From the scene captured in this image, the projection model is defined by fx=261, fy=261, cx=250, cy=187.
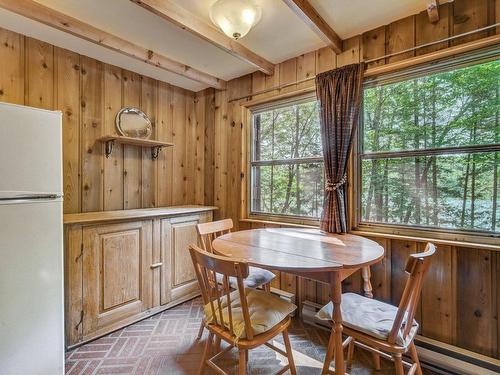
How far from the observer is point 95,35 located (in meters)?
2.02

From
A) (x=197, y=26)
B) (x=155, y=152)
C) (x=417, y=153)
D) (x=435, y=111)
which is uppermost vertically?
(x=197, y=26)

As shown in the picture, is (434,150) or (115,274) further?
(115,274)

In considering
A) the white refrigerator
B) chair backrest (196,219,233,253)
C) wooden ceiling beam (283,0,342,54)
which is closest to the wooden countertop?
the white refrigerator

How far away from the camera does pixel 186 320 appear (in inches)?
93.0

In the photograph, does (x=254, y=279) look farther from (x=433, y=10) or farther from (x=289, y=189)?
(x=433, y=10)

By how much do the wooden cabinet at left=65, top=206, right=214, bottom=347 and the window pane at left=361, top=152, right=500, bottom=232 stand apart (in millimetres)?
1761

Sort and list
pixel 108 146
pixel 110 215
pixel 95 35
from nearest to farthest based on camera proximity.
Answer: pixel 95 35
pixel 110 215
pixel 108 146

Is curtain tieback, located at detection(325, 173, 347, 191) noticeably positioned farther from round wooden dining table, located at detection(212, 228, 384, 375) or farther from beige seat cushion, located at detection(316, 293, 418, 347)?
beige seat cushion, located at detection(316, 293, 418, 347)

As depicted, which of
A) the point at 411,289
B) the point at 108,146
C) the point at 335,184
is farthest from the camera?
the point at 108,146

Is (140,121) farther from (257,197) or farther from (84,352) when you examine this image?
(84,352)

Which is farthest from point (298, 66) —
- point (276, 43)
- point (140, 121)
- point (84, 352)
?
point (84, 352)

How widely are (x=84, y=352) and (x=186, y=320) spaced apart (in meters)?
0.78

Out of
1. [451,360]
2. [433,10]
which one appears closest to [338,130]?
[433,10]

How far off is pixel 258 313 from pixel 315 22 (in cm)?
195
